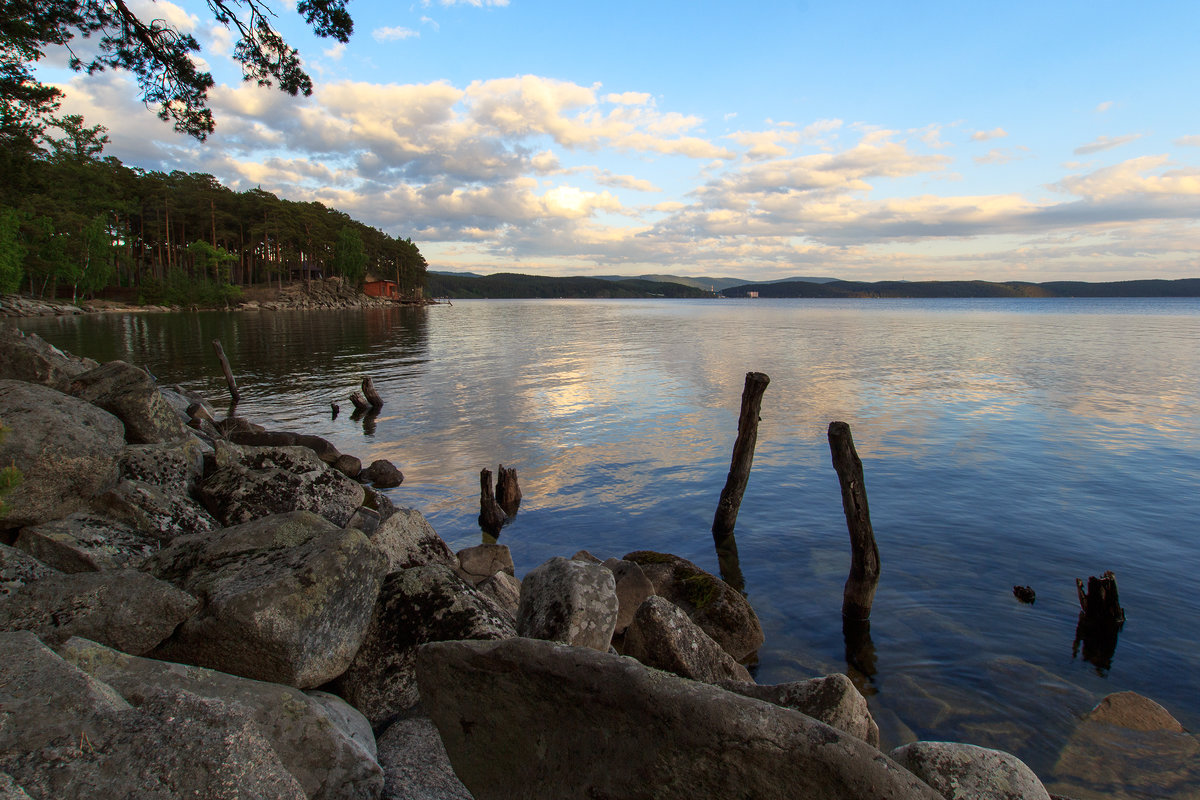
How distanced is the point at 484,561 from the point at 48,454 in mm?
6114

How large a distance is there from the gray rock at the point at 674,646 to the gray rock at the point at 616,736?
10.0ft

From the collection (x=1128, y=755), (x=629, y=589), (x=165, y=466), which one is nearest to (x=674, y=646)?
(x=629, y=589)

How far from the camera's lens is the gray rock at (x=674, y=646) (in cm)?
681

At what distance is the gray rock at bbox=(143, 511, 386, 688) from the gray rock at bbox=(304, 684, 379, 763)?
0.70 ft

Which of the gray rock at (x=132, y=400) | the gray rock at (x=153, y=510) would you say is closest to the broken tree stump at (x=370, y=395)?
the gray rock at (x=132, y=400)

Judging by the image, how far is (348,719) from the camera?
4855mm

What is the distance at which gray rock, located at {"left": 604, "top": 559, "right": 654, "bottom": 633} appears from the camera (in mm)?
9106

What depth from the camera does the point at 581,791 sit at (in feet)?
11.8

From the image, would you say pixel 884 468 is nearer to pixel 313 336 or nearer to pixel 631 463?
pixel 631 463

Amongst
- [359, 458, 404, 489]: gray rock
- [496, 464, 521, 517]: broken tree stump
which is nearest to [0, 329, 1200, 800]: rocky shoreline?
[496, 464, 521, 517]: broken tree stump

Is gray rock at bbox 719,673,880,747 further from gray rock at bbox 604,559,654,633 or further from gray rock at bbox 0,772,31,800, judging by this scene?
gray rock at bbox 0,772,31,800

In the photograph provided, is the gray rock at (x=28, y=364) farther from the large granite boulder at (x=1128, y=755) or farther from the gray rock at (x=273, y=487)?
the large granite boulder at (x=1128, y=755)

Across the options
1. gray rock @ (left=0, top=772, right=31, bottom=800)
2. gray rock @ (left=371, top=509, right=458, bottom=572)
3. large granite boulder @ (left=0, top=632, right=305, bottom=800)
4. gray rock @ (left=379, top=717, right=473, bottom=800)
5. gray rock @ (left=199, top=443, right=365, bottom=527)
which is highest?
gray rock @ (left=0, top=772, right=31, bottom=800)

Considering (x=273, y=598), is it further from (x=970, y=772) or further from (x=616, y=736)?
(x=970, y=772)
